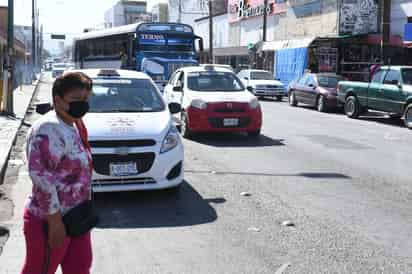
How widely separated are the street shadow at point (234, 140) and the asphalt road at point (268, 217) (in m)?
0.79

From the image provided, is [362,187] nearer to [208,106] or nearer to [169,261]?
[169,261]

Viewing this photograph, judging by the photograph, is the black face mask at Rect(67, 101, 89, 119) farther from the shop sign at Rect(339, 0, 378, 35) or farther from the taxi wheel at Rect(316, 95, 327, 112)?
the shop sign at Rect(339, 0, 378, 35)

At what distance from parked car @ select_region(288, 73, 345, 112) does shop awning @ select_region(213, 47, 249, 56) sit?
879 inches

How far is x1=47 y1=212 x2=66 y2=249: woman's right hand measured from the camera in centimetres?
323

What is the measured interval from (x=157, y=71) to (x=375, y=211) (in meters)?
17.1

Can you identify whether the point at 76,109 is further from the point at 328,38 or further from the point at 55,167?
the point at 328,38

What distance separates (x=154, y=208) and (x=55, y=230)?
3948 millimetres

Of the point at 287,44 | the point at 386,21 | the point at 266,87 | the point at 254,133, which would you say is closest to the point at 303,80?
the point at 266,87

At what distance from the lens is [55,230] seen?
3234mm

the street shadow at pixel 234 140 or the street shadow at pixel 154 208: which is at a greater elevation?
the street shadow at pixel 234 140

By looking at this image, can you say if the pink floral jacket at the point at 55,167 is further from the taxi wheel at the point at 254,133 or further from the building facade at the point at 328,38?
the building facade at the point at 328,38

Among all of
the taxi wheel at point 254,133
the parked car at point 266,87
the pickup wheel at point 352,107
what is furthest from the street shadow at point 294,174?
the parked car at point 266,87

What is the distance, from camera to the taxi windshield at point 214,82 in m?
14.3

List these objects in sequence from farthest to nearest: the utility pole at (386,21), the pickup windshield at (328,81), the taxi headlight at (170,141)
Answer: the utility pole at (386,21) → the pickup windshield at (328,81) → the taxi headlight at (170,141)
